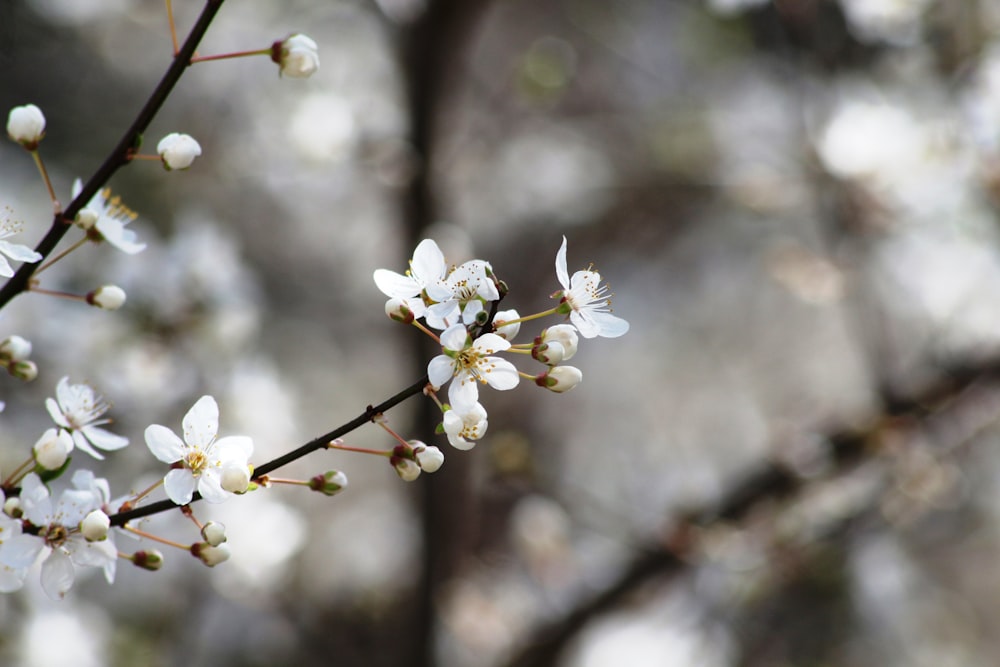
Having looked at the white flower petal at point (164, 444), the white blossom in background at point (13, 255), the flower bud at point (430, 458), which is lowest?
the white flower petal at point (164, 444)

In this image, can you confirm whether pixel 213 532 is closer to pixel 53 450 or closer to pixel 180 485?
pixel 180 485

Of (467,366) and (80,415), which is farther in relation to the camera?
(80,415)

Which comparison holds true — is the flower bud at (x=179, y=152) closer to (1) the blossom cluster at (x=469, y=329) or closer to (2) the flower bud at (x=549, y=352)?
(1) the blossom cluster at (x=469, y=329)

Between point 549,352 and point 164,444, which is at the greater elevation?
point 549,352

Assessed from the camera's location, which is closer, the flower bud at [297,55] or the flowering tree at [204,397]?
the flowering tree at [204,397]

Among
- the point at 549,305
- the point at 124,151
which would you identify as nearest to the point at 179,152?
the point at 124,151

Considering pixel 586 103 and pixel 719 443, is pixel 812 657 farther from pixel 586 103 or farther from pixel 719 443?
pixel 586 103

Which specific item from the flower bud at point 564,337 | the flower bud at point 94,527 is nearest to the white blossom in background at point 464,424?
the flower bud at point 564,337
